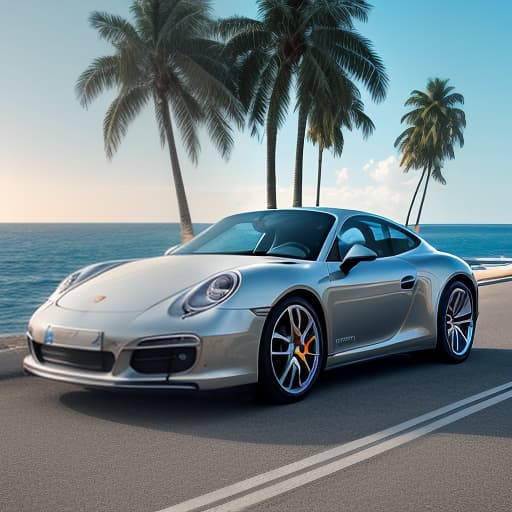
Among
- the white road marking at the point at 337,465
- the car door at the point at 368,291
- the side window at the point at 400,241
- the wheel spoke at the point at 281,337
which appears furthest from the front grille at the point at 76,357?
the side window at the point at 400,241

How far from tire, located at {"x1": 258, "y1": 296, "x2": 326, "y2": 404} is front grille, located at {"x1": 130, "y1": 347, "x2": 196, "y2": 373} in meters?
0.54

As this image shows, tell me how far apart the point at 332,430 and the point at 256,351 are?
73cm

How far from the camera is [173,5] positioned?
93.7 feet

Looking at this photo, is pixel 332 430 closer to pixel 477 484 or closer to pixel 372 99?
pixel 477 484

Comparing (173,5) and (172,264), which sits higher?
(173,5)

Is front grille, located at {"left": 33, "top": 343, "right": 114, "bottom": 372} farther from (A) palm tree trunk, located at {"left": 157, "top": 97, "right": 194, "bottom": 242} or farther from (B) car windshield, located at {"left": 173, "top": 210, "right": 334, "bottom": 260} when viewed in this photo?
(A) palm tree trunk, located at {"left": 157, "top": 97, "right": 194, "bottom": 242}

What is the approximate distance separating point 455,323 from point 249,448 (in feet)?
11.4

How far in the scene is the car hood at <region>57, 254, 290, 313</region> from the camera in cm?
499

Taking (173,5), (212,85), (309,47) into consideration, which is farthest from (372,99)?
(173,5)

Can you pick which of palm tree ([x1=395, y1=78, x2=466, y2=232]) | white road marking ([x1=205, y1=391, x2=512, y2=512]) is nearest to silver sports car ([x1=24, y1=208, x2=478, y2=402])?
white road marking ([x1=205, y1=391, x2=512, y2=512])

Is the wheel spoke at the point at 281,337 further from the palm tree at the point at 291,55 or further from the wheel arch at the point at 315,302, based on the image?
the palm tree at the point at 291,55

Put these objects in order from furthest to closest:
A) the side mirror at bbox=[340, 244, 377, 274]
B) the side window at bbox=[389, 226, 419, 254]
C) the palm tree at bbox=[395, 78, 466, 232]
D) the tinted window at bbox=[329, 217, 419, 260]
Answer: the palm tree at bbox=[395, 78, 466, 232]
the side window at bbox=[389, 226, 419, 254]
the tinted window at bbox=[329, 217, 419, 260]
the side mirror at bbox=[340, 244, 377, 274]

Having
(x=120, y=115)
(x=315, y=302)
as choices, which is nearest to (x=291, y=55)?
(x=120, y=115)

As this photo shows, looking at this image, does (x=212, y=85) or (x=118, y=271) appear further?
(x=212, y=85)
